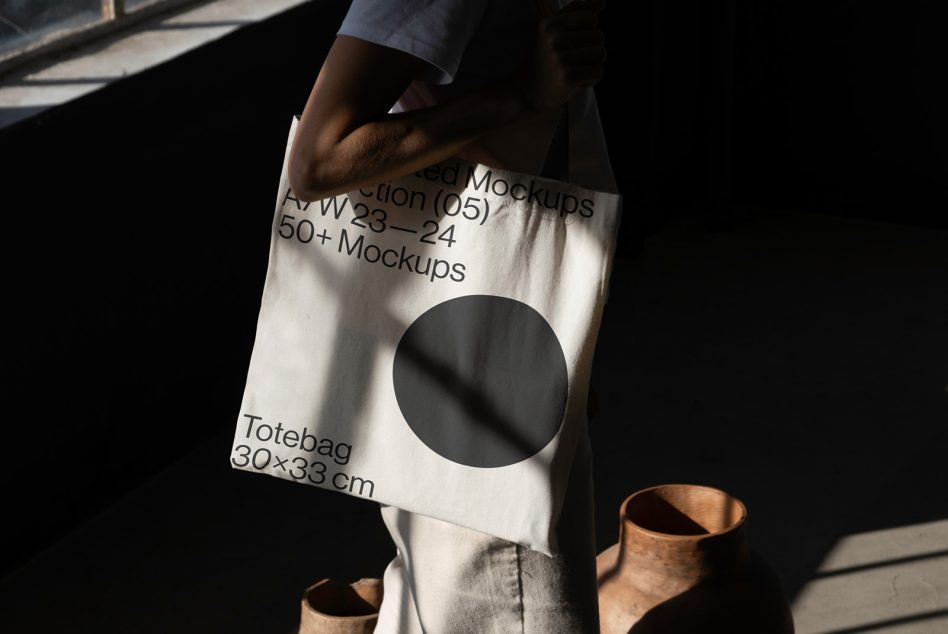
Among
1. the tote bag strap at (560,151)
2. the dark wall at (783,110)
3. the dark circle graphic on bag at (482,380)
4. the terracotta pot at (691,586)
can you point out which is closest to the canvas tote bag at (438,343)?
the dark circle graphic on bag at (482,380)

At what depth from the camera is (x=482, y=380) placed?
1416 mm

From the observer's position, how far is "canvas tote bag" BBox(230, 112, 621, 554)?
53.9 inches

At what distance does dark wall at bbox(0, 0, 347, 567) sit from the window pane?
23 centimetres

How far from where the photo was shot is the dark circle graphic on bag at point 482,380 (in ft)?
4.56

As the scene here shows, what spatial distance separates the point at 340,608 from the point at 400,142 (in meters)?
1.11

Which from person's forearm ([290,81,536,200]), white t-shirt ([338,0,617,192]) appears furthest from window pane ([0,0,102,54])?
person's forearm ([290,81,536,200])

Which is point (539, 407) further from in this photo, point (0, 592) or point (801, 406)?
point (801, 406)

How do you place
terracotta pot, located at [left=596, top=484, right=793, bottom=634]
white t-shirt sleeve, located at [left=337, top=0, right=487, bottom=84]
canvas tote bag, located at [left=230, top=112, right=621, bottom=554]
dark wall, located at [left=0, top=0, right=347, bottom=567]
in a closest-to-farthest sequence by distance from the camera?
white t-shirt sleeve, located at [left=337, top=0, right=487, bottom=84] < canvas tote bag, located at [left=230, top=112, right=621, bottom=554] < terracotta pot, located at [left=596, top=484, right=793, bottom=634] < dark wall, located at [left=0, top=0, right=347, bottom=567]

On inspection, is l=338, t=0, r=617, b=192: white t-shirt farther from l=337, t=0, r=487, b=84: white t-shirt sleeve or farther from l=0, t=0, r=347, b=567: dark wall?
l=0, t=0, r=347, b=567: dark wall

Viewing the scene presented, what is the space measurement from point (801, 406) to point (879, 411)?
0.75 feet

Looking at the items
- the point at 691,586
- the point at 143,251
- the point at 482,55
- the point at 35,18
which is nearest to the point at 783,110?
the point at 143,251

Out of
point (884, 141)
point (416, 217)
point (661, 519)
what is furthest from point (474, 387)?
point (884, 141)

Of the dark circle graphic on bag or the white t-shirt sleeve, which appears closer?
the white t-shirt sleeve

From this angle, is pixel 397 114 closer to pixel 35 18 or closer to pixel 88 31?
pixel 35 18
